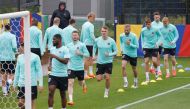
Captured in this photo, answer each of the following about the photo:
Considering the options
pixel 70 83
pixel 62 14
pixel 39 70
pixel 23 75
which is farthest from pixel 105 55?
pixel 23 75

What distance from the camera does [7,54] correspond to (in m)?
16.3

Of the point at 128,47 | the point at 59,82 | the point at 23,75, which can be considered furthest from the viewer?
the point at 128,47

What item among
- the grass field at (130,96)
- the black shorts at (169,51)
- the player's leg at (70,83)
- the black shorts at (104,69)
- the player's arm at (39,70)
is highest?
the player's arm at (39,70)

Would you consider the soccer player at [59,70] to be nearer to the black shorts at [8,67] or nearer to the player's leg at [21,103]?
the black shorts at [8,67]

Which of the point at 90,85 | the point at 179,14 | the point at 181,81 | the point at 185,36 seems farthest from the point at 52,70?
the point at 179,14

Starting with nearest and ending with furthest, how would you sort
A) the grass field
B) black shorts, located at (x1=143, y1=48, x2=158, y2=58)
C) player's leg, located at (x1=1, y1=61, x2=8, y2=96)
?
player's leg, located at (x1=1, y1=61, x2=8, y2=96)
the grass field
black shorts, located at (x1=143, y1=48, x2=158, y2=58)

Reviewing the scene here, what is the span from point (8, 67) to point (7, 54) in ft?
1.35

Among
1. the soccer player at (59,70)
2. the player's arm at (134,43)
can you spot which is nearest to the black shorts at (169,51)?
the player's arm at (134,43)

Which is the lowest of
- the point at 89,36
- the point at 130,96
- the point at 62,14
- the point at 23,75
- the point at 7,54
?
the point at 130,96

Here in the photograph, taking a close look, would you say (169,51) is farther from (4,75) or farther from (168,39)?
(4,75)

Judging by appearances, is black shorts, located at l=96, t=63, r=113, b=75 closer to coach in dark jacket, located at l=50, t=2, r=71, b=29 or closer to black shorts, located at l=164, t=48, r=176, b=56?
coach in dark jacket, located at l=50, t=2, r=71, b=29

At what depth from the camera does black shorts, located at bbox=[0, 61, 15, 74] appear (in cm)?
1569

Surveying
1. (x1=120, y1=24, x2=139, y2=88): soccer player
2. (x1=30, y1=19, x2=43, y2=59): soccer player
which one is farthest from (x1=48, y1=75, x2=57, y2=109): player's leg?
(x1=120, y1=24, x2=139, y2=88): soccer player

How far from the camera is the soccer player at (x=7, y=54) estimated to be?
15.8 m
